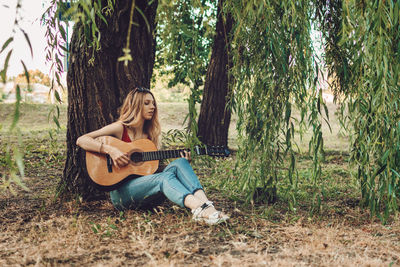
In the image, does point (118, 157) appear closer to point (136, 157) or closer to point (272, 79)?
point (136, 157)

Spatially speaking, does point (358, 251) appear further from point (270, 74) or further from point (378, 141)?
point (270, 74)

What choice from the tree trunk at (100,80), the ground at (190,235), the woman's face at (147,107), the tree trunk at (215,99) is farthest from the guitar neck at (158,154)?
the tree trunk at (215,99)

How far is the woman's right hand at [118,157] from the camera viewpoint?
3.19 meters

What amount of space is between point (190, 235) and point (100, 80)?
157 cm

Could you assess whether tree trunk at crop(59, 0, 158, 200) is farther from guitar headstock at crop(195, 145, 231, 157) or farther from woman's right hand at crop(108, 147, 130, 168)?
guitar headstock at crop(195, 145, 231, 157)

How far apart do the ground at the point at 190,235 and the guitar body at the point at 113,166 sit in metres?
0.30

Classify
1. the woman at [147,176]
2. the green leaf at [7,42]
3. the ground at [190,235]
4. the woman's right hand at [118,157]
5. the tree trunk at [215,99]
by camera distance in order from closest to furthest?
the green leaf at [7,42]
the ground at [190,235]
the woman at [147,176]
the woman's right hand at [118,157]
the tree trunk at [215,99]

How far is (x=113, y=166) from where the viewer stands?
326 centimetres

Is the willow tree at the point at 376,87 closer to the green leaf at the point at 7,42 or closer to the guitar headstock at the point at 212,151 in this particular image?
the guitar headstock at the point at 212,151

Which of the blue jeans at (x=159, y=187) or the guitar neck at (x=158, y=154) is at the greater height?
the guitar neck at (x=158, y=154)

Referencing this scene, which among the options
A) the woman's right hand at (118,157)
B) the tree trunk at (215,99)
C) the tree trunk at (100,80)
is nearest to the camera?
the woman's right hand at (118,157)

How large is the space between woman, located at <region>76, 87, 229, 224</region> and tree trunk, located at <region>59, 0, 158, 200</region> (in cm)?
24

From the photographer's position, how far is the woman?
3.03 meters

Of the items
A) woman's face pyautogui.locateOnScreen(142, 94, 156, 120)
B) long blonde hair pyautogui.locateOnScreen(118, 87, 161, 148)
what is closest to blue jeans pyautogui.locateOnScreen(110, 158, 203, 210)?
long blonde hair pyautogui.locateOnScreen(118, 87, 161, 148)
